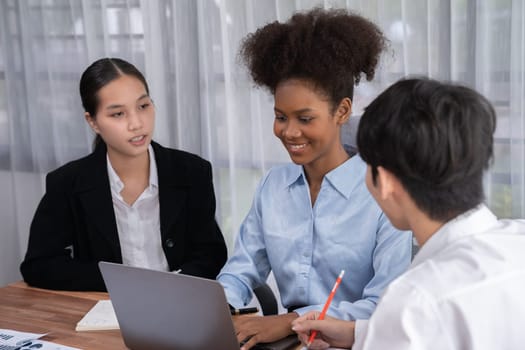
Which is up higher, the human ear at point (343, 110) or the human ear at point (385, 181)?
the human ear at point (343, 110)

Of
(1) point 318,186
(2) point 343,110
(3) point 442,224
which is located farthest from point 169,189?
(3) point 442,224

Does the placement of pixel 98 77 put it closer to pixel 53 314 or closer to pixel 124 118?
pixel 124 118

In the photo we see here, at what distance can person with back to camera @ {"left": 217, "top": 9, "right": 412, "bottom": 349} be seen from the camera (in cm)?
154

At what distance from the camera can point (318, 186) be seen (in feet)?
5.48

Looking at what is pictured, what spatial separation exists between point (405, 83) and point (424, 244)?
0.26 m

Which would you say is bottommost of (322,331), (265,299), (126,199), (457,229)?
(265,299)

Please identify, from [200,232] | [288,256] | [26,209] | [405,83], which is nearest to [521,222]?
[405,83]

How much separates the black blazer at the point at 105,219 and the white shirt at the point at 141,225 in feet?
0.10

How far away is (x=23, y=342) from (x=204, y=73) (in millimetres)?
1679

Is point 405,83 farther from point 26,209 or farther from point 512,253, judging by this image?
point 26,209

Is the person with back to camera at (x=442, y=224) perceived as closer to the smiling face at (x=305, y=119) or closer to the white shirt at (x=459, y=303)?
the white shirt at (x=459, y=303)

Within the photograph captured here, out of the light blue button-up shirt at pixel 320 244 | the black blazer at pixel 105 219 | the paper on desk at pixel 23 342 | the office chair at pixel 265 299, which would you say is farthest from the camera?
the black blazer at pixel 105 219

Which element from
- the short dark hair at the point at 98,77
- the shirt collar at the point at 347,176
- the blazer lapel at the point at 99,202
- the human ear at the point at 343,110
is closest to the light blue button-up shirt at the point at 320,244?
the shirt collar at the point at 347,176

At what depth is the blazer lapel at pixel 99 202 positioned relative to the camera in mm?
1944
